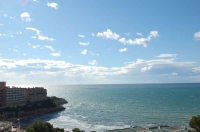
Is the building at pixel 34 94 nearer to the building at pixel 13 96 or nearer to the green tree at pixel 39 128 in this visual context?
the building at pixel 13 96

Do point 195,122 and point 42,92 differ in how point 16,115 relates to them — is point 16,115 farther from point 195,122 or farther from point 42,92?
point 195,122

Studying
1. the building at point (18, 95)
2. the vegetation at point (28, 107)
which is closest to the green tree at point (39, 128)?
the vegetation at point (28, 107)

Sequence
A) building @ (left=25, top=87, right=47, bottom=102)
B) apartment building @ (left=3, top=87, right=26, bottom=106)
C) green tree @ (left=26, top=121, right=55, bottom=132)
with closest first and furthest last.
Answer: green tree @ (left=26, top=121, right=55, bottom=132)
apartment building @ (left=3, top=87, right=26, bottom=106)
building @ (left=25, top=87, right=47, bottom=102)

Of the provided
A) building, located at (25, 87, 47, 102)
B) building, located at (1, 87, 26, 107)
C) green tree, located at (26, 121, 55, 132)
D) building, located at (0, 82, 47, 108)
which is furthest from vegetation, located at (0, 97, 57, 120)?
green tree, located at (26, 121, 55, 132)

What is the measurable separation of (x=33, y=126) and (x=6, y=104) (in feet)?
236

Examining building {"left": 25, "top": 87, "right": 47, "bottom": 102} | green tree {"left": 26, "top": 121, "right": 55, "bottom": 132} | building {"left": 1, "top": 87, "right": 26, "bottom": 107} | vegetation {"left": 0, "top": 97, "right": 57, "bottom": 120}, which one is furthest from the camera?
building {"left": 25, "top": 87, "right": 47, "bottom": 102}

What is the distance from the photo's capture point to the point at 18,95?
108812 millimetres

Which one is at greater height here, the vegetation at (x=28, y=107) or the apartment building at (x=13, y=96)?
the apartment building at (x=13, y=96)

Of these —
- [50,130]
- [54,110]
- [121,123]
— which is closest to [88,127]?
[121,123]

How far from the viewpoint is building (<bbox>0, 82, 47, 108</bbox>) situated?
9931 centimetres

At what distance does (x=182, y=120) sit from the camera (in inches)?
2744

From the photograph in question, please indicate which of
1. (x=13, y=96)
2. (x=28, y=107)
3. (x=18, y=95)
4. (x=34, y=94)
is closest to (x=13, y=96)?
(x=13, y=96)

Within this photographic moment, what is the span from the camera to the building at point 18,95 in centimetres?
9931

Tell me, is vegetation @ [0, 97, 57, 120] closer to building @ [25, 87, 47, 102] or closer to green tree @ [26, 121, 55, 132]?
building @ [25, 87, 47, 102]
